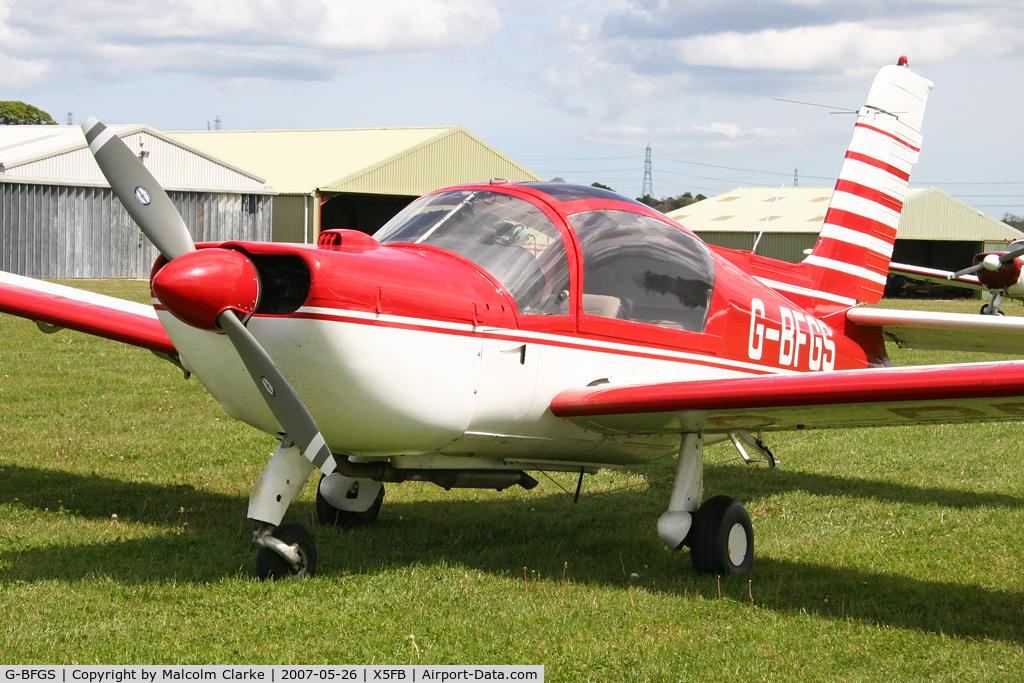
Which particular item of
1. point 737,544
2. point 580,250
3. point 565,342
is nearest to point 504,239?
point 580,250

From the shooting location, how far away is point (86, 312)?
754cm

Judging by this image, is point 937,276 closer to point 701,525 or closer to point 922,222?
point 922,222

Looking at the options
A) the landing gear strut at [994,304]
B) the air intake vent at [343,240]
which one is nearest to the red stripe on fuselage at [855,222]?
the air intake vent at [343,240]

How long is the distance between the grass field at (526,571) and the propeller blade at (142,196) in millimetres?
1828

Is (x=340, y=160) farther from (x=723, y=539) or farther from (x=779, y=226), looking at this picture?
(x=723, y=539)

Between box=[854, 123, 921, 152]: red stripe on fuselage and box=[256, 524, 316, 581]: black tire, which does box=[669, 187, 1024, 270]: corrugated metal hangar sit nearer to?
box=[854, 123, 921, 152]: red stripe on fuselage

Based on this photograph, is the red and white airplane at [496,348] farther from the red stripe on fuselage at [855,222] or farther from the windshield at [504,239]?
the red stripe on fuselage at [855,222]

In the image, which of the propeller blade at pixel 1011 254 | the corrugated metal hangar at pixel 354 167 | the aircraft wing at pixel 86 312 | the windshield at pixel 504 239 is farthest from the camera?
the corrugated metal hangar at pixel 354 167

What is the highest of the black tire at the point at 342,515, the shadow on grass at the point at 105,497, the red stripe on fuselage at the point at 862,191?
the red stripe on fuselage at the point at 862,191

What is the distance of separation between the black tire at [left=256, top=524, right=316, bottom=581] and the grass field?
Result: 13cm

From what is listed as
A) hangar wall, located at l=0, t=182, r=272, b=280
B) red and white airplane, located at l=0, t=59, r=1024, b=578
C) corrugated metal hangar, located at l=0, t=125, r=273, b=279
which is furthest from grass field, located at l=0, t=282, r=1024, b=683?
corrugated metal hangar, located at l=0, t=125, r=273, b=279

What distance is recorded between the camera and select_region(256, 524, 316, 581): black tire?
557 centimetres

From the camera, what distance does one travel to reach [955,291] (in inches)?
2067

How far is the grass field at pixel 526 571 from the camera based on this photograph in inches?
182
